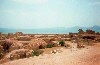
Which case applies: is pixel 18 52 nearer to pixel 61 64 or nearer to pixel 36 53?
pixel 36 53

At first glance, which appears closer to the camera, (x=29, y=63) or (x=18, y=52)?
(x=29, y=63)

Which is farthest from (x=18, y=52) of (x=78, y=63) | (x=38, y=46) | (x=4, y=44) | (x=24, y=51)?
(x=78, y=63)

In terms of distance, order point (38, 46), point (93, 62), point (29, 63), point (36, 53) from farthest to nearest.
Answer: point (38, 46)
point (36, 53)
point (29, 63)
point (93, 62)

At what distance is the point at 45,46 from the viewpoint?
111 ft

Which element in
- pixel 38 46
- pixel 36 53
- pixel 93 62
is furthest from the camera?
pixel 38 46

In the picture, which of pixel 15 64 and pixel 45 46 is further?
pixel 45 46

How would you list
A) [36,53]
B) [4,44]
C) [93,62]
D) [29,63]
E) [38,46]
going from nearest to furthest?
1. [93,62]
2. [29,63]
3. [36,53]
4. [38,46]
5. [4,44]

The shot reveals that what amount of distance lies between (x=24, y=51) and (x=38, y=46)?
574 cm

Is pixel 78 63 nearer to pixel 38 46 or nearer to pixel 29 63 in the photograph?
pixel 29 63

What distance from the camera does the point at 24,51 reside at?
27266 millimetres

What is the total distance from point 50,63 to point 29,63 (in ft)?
6.53

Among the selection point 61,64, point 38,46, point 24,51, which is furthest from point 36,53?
point 61,64

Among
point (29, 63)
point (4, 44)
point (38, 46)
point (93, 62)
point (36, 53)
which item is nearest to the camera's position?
point (93, 62)

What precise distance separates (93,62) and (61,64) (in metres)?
2.77
